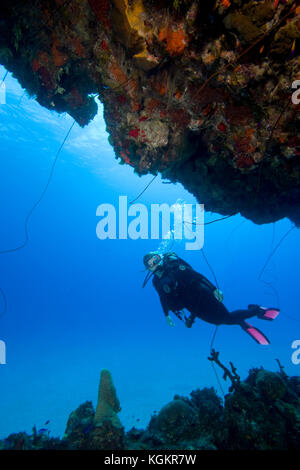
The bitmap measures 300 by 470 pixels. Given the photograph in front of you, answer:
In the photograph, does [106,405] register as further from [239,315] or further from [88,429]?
[239,315]

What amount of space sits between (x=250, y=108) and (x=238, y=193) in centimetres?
Result: 297

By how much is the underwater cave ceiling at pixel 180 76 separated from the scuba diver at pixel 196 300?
3.01 meters

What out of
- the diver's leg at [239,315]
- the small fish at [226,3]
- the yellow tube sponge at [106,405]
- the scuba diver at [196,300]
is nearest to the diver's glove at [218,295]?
the scuba diver at [196,300]

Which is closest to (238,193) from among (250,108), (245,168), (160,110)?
(245,168)

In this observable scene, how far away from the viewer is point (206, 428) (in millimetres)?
4910

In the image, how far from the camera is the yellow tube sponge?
185 inches

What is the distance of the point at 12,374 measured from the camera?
37.4 meters

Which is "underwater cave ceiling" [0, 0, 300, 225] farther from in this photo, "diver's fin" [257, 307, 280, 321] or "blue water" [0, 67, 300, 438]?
"blue water" [0, 67, 300, 438]

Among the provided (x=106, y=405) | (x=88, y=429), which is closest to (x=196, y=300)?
(x=106, y=405)

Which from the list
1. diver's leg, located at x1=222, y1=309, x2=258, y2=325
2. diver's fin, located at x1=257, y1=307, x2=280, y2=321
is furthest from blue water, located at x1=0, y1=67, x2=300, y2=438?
diver's leg, located at x1=222, y1=309, x2=258, y2=325

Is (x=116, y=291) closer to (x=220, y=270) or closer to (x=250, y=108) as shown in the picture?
(x=220, y=270)

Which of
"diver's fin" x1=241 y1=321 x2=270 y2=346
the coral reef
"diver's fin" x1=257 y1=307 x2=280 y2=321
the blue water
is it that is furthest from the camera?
the blue water

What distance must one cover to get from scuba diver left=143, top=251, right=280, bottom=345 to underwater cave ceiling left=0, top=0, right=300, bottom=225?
3012mm

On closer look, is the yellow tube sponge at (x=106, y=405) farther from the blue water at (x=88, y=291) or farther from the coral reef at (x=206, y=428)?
the blue water at (x=88, y=291)
